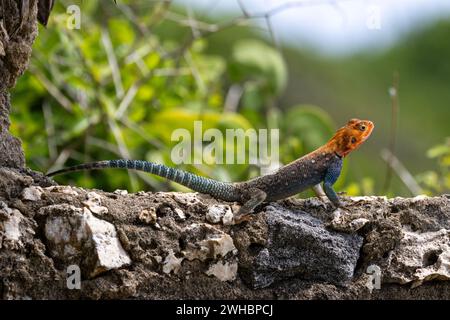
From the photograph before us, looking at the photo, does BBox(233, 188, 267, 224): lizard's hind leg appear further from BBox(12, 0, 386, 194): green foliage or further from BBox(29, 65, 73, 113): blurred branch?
BBox(29, 65, 73, 113): blurred branch

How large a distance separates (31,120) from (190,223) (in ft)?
10.1

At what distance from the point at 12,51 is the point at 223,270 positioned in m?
1.16

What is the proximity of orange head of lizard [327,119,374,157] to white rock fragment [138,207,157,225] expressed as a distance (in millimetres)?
913

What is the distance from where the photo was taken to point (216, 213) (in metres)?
3.14

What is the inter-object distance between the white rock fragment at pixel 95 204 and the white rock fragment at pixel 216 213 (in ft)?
1.31

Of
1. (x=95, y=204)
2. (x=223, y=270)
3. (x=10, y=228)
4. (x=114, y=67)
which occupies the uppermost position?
(x=114, y=67)

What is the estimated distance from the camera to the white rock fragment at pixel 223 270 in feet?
9.98

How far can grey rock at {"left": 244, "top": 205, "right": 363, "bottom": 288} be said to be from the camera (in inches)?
121

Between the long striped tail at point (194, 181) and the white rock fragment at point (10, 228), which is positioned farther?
the long striped tail at point (194, 181)

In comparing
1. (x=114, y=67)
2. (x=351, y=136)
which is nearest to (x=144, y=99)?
(x=114, y=67)

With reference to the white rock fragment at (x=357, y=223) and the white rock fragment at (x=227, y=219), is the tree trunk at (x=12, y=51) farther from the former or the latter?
the white rock fragment at (x=357, y=223)

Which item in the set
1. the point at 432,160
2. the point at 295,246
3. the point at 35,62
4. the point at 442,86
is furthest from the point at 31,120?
the point at 442,86

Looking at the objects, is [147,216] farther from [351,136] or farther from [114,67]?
[114,67]

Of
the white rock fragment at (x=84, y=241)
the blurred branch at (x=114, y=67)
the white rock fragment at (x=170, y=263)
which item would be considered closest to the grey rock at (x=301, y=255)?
the white rock fragment at (x=170, y=263)
